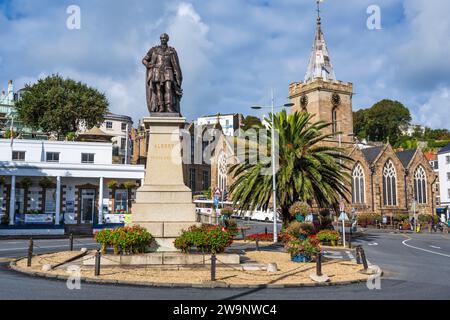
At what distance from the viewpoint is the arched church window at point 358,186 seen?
7112 cm

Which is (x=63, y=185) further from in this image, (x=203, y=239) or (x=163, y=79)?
(x=203, y=239)

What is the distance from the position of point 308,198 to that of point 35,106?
42102mm

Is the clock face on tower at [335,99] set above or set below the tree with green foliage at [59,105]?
above

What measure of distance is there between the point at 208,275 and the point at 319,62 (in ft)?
233

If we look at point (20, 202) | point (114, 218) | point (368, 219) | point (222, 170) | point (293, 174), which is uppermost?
point (222, 170)

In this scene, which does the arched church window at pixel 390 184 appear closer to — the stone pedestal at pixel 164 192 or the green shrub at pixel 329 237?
the green shrub at pixel 329 237

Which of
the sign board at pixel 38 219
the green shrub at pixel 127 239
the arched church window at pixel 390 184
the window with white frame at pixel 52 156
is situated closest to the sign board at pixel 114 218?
the sign board at pixel 38 219

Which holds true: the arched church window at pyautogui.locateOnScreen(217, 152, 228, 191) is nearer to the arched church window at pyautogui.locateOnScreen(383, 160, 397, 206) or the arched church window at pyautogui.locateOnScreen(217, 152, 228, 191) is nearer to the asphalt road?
the arched church window at pyautogui.locateOnScreen(383, 160, 397, 206)

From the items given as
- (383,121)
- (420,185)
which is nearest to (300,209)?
(420,185)

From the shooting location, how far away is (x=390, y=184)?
7338cm

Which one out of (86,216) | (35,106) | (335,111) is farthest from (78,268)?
(335,111)

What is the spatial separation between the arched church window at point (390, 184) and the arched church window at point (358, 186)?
4085 millimetres

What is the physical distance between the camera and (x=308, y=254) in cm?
1750

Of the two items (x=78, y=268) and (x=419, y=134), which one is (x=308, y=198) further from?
(x=419, y=134)
